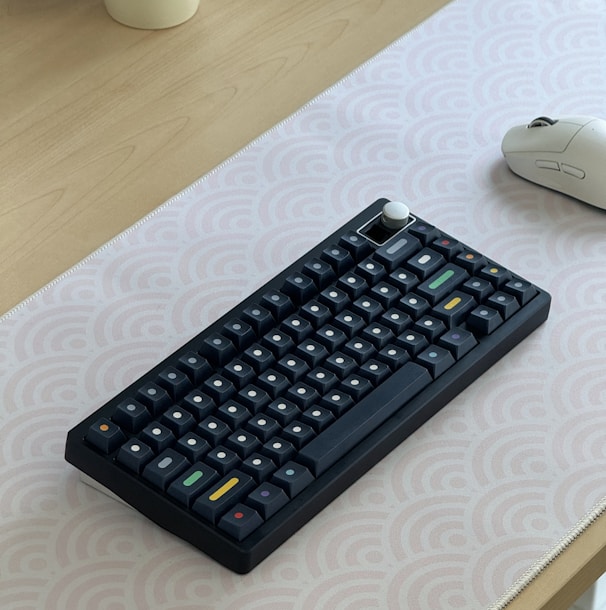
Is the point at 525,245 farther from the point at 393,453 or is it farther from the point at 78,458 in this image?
the point at 78,458

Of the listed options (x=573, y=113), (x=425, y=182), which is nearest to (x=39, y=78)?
(x=425, y=182)

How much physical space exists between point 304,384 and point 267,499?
10cm

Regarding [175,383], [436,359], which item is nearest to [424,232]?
[436,359]

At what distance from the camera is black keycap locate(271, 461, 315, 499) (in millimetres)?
739

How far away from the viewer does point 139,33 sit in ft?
3.80

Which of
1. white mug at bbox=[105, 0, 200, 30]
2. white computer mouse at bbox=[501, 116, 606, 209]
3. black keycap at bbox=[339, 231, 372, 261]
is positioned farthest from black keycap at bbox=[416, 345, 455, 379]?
white mug at bbox=[105, 0, 200, 30]

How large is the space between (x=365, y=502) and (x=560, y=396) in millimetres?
160

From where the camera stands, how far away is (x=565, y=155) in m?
0.96

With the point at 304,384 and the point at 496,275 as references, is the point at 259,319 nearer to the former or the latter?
the point at 304,384

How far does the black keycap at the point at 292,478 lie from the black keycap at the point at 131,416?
3.7 inches

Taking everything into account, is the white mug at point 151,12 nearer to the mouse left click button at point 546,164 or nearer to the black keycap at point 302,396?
the mouse left click button at point 546,164

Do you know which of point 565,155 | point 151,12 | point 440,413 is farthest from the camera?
point 151,12

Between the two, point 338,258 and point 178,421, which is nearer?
point 178,421

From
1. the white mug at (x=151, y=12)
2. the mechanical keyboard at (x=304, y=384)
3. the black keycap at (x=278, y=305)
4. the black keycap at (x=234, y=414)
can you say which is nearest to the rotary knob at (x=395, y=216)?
the mechanical keyboard at (x=304, y=384)
